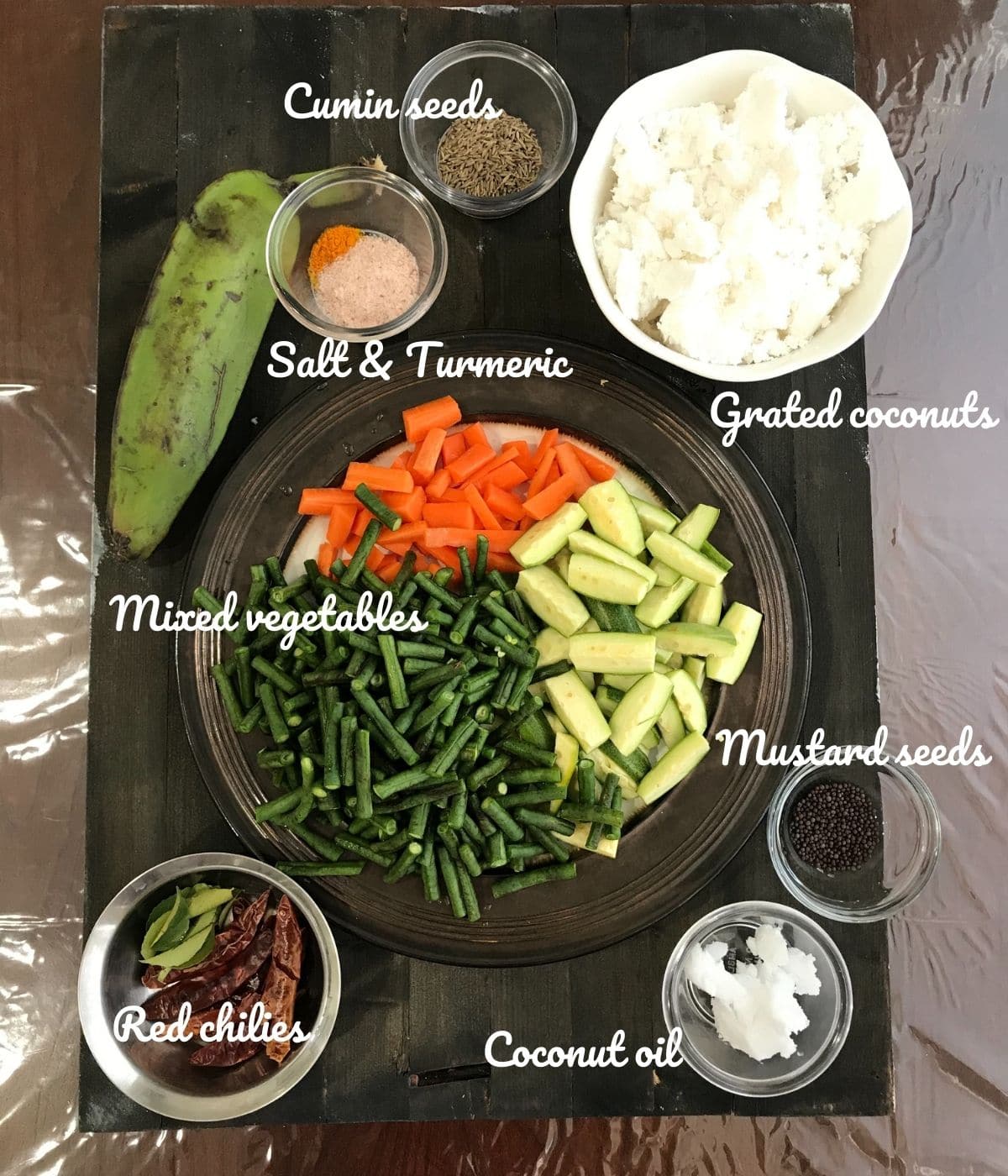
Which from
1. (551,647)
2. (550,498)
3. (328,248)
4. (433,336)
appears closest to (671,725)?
(551,647)

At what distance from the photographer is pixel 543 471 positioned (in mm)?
2002

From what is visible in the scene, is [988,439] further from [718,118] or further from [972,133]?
[718,118]

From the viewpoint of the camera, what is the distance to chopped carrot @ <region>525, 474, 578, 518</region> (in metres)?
1.99

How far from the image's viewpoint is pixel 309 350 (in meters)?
2.11

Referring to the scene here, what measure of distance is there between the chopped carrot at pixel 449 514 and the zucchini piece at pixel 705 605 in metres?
0.55

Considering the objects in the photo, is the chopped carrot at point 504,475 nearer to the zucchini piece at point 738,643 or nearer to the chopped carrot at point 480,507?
the chopped carrot at point 480,507

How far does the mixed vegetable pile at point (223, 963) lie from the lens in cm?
191

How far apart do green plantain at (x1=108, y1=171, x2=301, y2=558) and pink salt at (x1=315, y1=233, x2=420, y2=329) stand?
6.1 inches

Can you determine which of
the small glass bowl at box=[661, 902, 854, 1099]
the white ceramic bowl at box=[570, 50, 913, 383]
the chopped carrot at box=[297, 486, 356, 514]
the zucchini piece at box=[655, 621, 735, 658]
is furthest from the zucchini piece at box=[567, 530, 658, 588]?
the small glass bowl at box=[661, 902, 854, 1099]

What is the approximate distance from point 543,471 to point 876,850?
1.22 m

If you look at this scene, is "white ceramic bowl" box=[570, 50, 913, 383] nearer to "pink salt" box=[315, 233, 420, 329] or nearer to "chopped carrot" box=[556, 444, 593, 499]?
"chopped carrot" box=[556, 444, 593, 499]

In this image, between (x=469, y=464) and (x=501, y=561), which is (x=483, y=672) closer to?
(x=501, y=561)

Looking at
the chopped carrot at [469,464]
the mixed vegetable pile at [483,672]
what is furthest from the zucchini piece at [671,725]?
the chopped carrot at [469,464]

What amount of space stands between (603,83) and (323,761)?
5.87ft
